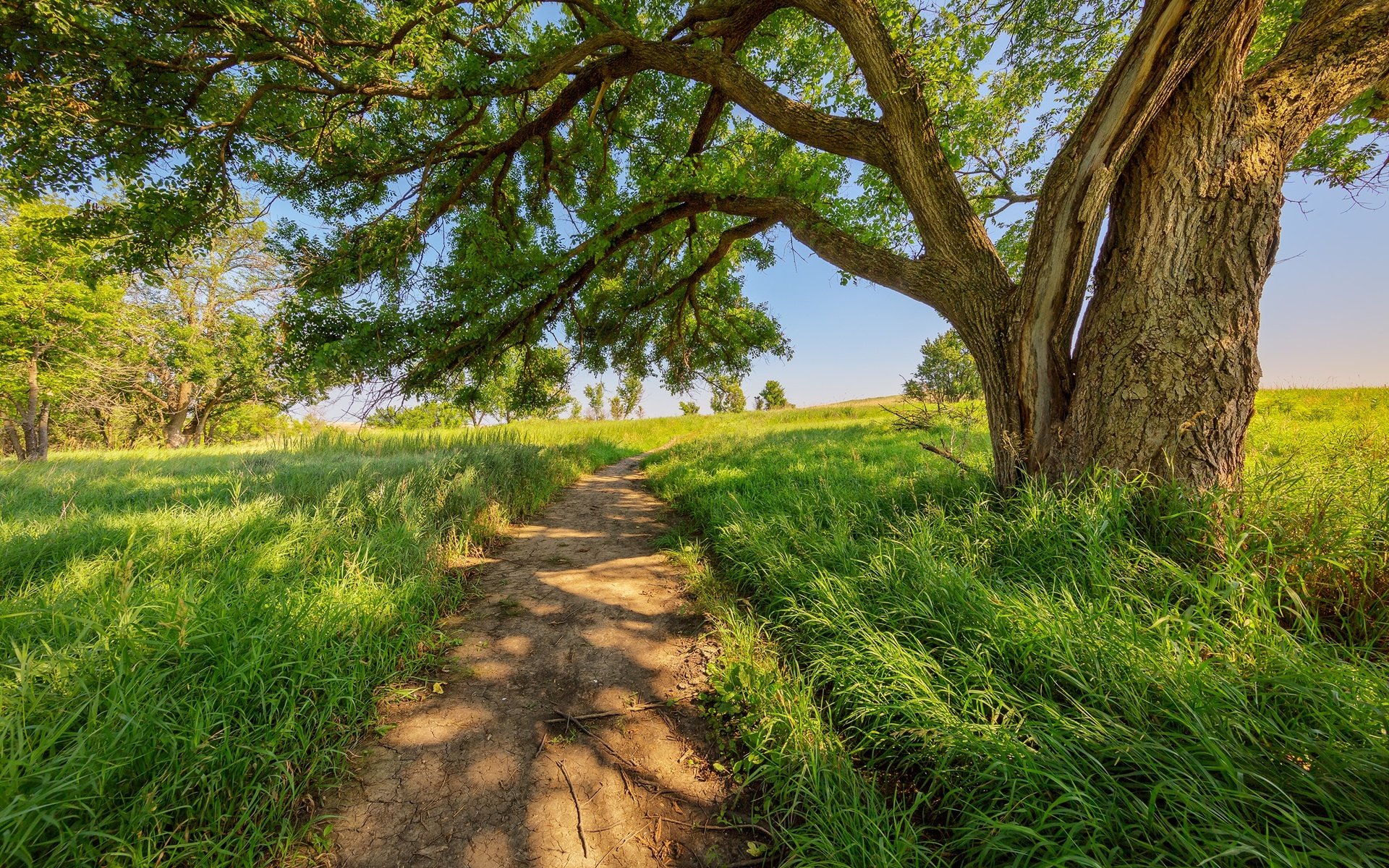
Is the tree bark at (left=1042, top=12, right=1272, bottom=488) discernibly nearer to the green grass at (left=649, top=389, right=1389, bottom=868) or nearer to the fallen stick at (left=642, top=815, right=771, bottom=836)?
the green grass at (left=649, top=389, right=1389, bottom=868)

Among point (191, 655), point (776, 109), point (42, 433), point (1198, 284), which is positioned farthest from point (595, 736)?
point (42, 433)

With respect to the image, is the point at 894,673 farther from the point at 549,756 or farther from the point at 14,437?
the point at 14,437

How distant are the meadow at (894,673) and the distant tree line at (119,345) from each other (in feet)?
36.0

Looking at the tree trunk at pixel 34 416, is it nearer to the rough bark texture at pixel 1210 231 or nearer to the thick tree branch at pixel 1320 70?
the rough bark texture at pixel 1210 231

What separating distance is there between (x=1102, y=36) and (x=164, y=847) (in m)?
9.00

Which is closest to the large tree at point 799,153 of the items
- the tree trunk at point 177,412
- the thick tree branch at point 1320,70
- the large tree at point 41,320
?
the thick tree branch at point 1320,70

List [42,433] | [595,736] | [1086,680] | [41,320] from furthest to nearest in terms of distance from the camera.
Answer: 1. [42,433]
2. [41,320]
3. [595,736]
4. [1086,680]

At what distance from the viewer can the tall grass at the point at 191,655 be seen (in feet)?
4.18

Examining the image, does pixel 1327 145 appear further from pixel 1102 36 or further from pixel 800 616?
pixel 800 616

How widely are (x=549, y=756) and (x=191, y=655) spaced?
1648 mm

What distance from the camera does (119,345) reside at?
14.9 m

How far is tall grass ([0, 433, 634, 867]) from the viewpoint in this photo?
4.18 feet

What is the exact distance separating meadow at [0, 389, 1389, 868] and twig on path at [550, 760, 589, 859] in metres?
0.70

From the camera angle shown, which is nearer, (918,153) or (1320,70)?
(1320,70)
